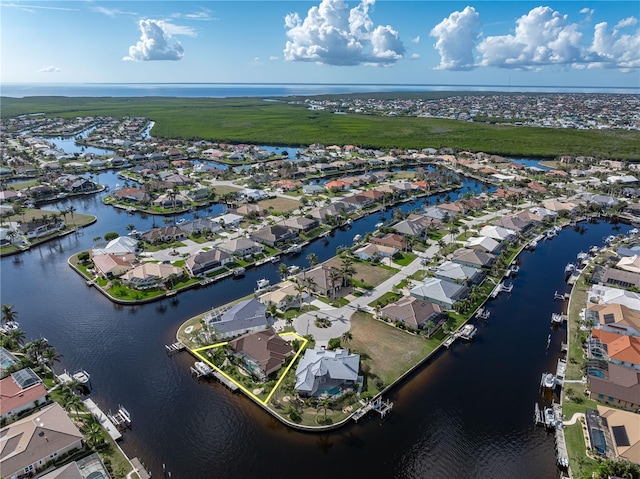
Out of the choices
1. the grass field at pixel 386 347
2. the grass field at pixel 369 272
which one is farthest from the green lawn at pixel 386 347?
the grass field at pixel 369 272

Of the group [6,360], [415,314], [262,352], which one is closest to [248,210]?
[262,352]

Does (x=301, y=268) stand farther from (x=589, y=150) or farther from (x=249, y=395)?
(x=589, y=150)

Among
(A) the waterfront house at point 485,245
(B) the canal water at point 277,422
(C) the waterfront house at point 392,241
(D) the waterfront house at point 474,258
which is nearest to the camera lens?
(B) the canal water at point 277,422

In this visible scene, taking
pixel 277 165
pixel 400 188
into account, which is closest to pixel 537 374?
pixel 400 188

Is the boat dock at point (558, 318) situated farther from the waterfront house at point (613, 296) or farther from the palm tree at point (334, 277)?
the palm tree at point (334, 277)

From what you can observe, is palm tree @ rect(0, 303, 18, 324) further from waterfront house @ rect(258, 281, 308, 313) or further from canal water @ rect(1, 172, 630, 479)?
waterfront house @ rect(258, 281, 308, 313)

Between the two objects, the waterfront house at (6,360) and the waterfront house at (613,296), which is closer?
the waterfront house at (6,360)
